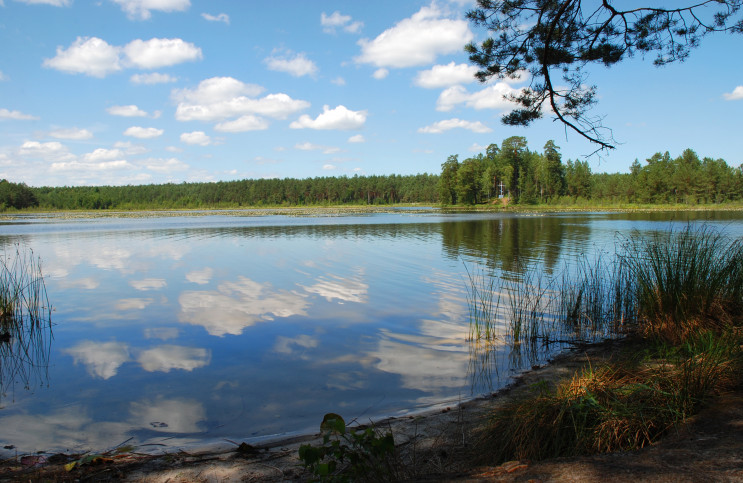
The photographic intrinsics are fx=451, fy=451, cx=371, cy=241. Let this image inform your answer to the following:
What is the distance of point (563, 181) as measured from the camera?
102250 mm

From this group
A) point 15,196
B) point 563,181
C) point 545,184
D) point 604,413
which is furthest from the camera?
point 15,196

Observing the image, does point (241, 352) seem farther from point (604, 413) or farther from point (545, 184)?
point (545, 184)

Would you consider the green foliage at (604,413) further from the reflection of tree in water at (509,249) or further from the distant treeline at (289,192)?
the distant treeline at (289,192)

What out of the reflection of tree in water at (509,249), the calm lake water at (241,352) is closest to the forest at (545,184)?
the reflection of tree in water at (509,249)

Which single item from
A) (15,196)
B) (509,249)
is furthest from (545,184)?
(15,196)

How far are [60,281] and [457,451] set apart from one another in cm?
1589

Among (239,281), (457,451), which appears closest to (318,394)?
(457,451)

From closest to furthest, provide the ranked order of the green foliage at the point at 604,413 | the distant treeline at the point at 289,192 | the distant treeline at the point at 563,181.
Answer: the green foliage at the point at 604,413 < the distant treeline at the point at 563,181 < the distant treeline at the point at 289,192

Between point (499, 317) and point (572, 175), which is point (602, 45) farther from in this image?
point (572, 175)

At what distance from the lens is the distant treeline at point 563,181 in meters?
85.8

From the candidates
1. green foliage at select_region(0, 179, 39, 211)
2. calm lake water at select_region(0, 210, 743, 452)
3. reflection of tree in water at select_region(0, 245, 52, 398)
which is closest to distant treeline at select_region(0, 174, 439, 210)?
green foliage at select_region(0, 179, 39, 211)

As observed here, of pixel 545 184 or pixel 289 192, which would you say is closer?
pixel 545 184

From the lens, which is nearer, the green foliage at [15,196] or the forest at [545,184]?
the forest at [545,184]

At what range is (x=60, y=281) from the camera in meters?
15.2
